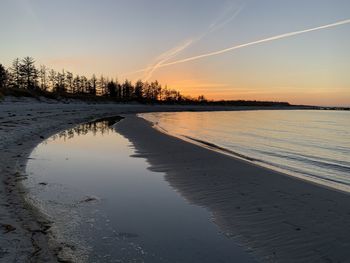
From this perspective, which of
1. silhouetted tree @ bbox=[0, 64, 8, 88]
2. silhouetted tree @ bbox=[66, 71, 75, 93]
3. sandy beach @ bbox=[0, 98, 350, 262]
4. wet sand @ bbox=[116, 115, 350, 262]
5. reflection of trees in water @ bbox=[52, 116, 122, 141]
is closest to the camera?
sandy beach @ bbox=[0, 98, 350, 262]

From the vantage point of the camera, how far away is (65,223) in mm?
6516

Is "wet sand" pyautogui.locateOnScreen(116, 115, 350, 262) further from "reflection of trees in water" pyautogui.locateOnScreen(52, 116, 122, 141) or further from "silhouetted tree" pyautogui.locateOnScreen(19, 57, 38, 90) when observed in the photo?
"silhouetted tree" pyautogui.locateOnScreen(19, 57, 38, 90)

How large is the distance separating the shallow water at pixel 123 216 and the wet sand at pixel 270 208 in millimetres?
423

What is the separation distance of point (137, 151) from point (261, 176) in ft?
26.0

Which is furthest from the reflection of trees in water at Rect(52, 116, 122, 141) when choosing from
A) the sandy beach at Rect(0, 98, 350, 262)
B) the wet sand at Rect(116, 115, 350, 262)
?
the wet sand at Rect(116, 115, 350, 262)

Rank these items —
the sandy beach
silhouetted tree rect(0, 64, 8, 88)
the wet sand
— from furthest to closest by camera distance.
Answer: silhouetted tree rect(0, 64, 8, 88)
the wet sand
the sandy beach

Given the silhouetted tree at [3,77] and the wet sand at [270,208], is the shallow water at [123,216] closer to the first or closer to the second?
the wet sand at [270,208]

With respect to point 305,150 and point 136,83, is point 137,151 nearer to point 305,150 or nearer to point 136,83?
point 305,150

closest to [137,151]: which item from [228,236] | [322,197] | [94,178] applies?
[94,178]

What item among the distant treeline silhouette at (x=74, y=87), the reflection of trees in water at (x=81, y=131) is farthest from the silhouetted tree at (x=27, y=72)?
the reflection of trees in water at (x=81, y=131)

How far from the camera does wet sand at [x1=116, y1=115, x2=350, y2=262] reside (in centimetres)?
554

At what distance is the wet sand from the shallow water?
0.42 meters

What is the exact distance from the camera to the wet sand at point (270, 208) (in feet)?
18.2

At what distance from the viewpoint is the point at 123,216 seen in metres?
7.15
